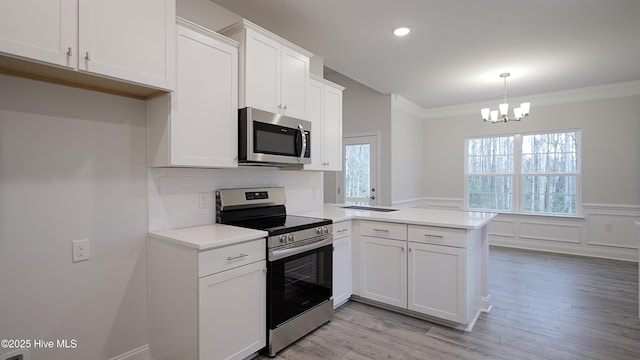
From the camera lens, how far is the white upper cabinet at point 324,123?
3.15 m

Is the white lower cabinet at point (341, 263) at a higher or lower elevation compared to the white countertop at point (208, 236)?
lower

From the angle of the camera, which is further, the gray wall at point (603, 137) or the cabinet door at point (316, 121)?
the gray wall at point (603, 137)

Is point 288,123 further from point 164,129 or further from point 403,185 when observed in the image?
point 403,185

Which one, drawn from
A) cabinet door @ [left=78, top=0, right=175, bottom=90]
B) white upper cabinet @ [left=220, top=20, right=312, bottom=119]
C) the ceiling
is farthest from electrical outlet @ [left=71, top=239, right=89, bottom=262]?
the ceiling

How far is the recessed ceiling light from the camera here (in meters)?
2.99

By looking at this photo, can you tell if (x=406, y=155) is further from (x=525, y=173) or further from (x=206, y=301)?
(x=206, y=301)

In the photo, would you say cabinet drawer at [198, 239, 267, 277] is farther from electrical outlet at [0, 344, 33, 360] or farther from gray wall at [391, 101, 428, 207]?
gray wall at [391, 101, 428, 207]

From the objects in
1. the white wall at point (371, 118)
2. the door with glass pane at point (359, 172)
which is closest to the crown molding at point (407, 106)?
the white wall at point (371, 118)

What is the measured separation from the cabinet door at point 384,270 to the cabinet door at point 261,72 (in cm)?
155

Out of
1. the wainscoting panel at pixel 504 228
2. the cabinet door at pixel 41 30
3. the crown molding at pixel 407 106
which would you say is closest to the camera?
the cabinet door at pixel 41 30

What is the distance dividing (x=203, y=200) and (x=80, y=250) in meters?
0.82

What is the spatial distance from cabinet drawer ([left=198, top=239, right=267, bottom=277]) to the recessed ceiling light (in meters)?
2.34

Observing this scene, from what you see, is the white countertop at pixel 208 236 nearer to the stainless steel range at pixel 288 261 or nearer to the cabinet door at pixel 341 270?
the stainless steel range at pixel 288 261

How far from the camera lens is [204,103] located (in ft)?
7.02
